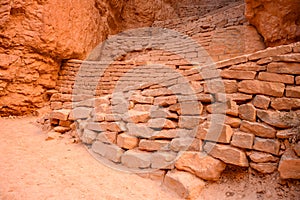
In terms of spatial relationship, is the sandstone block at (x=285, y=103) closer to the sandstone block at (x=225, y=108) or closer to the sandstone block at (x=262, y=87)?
the sandstone block at (x=262, y=87)

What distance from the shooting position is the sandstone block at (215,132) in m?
1.92

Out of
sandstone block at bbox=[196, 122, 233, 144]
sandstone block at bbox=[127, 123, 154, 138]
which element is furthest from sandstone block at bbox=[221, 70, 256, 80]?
sandstone block at bbox=[127, 123, 154, 138]

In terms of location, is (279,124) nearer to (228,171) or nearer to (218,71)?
(228,171)

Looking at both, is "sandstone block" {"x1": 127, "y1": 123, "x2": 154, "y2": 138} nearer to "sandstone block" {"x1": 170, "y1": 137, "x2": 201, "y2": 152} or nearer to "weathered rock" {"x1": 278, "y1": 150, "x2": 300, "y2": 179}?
"sandstone block" {"x1": 170, "y1": 137, "x2": 201, "y2": 152}

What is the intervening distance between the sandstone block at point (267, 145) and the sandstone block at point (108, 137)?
1.51 metres

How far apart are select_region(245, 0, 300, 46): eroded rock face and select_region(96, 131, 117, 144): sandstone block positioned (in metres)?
3.74

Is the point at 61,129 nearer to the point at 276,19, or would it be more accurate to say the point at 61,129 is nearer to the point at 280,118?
the point at 280,118

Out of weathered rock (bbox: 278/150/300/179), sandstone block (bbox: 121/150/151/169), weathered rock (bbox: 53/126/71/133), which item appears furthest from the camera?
weathered rock (bbox: 53/126/71/133)

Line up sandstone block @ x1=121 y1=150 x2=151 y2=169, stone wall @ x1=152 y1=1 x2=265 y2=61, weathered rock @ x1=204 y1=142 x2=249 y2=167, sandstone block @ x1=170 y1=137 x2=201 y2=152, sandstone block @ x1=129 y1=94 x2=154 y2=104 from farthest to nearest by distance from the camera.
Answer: stone wall @ x1=152 y1=1 x2=265 y2=61 → sandstone block @ x1=129 y1=94 x2=154 y2=104 → sandstone block @ x1=121 y1=150 x2=151 y2=169 → sandstone block @ x1=170 y1=137 x2=201 y2=152 → weathered rock @ x1=204 y1=142 x2=249 y2=167

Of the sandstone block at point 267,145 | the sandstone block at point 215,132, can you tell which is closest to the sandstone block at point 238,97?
the sandstone block at point 215,132

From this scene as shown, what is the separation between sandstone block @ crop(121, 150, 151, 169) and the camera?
216 centimetres

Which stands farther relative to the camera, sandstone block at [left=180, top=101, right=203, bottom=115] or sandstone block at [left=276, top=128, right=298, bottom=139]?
sandstone block at [left=180, top=101, right=203, bottom=115]

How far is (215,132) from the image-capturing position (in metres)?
1.98

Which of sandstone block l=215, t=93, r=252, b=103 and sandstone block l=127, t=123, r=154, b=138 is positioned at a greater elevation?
sandstone block l=215, t=93, r=252, b=103
